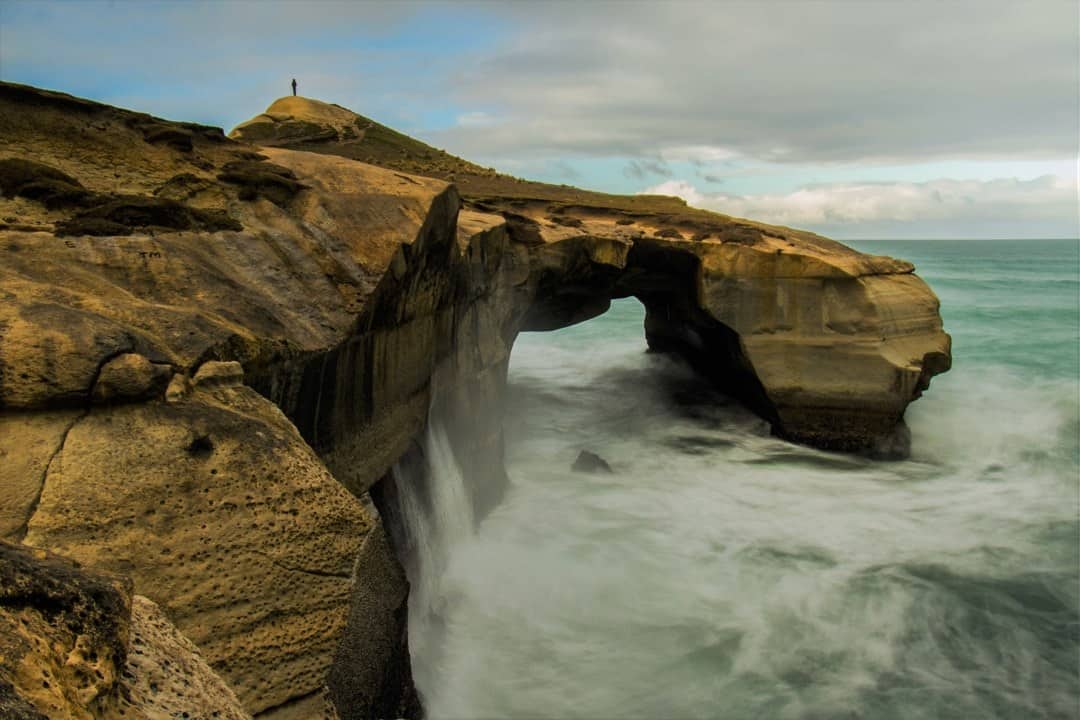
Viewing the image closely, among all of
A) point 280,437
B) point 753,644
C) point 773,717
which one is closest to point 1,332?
point 280,437

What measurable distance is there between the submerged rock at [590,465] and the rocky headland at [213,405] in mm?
1616

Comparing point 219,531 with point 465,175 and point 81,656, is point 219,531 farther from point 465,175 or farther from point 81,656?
point 465,175

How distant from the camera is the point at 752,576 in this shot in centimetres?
898

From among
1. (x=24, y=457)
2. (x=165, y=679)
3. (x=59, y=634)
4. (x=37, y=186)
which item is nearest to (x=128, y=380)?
(x=24, y=457)

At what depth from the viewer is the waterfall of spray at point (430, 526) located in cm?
709

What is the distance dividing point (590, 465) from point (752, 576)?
389cm

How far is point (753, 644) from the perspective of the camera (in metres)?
7.62

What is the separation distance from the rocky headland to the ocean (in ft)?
4.15

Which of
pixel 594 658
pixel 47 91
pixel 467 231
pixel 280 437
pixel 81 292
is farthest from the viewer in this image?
pixel 467 231

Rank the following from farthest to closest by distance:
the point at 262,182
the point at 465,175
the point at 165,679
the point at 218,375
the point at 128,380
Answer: the point at 465,175
the point at 262,182
the point at 218,375
the point at 128,380
the point at 165,679

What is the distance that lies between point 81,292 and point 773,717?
5848 millimetres

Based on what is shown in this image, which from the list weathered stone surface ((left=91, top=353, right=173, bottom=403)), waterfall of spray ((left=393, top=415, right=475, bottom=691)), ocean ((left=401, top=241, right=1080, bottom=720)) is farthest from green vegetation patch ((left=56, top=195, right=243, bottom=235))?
ocean ((left=401, top=241, right=1080, bottom=720))

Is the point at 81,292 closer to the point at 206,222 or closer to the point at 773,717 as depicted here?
the point at 206,222

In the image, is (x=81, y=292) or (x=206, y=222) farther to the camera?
(x=206, y=222)
